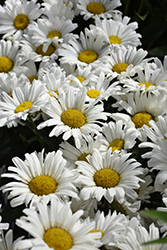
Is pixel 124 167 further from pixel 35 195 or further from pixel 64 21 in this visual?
pixel 64 21

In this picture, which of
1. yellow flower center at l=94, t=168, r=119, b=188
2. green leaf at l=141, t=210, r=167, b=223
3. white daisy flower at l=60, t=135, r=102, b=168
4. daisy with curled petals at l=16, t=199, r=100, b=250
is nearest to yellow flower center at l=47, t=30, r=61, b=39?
white daisy flower at l=60, t=135, r=102, b=168

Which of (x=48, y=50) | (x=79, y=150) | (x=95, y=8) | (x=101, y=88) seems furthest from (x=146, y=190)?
(x=95, y=8)

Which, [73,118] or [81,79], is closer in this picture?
[73,118]

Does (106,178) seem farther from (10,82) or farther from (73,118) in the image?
(10,82)

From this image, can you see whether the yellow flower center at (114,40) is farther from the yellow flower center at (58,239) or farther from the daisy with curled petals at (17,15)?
the yellow flower center at (58,239)

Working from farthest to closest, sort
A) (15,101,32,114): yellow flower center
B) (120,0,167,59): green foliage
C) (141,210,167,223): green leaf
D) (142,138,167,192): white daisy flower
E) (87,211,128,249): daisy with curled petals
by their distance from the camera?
1. (120,0,167,59): green foliage
2. (15,101,32,114): yellow flower center
3. (142,138,167,192): white daisy flower
4. (87,211,128,249): daisy with curled petals
5. (141,210,167,223): green leaf

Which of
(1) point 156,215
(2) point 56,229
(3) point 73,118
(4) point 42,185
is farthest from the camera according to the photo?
(3) point 73,118

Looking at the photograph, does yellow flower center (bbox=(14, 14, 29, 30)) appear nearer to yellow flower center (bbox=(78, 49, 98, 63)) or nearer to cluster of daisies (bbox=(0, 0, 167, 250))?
cluster of daisies (bbox=(0, 0, 167, 250))

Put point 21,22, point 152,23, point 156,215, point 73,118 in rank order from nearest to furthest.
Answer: point 156,215 < point 73,118 < point 21,22 < point 152,23

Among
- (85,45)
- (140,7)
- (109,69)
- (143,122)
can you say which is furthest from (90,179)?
(140,7)
